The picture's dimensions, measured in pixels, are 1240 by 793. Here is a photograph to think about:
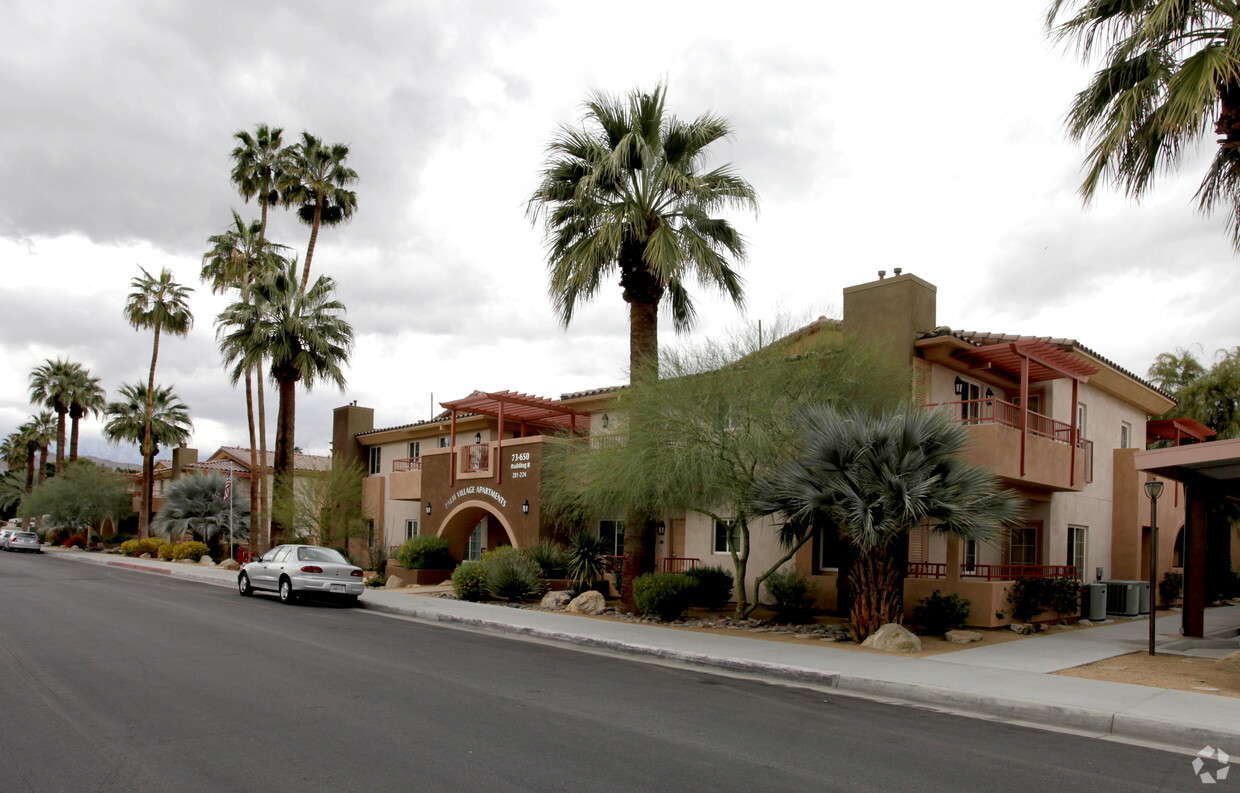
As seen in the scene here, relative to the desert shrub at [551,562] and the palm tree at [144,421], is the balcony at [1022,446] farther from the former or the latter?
the palm tree at [144,421]

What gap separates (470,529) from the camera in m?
28.4

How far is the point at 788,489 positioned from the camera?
14586 millimetres

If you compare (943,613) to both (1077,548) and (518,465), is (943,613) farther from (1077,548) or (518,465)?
(518,465)

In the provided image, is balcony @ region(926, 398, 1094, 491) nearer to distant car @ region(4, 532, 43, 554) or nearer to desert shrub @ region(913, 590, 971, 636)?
desert shrub @ region(913, 590, 971, 636)

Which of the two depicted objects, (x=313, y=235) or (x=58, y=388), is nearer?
(x=313, y=235)

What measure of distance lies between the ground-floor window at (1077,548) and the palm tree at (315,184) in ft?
90.3

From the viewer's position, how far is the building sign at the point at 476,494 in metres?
25.3

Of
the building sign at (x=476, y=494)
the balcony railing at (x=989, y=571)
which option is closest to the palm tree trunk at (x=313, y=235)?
the building sign at (x=476, y=494)

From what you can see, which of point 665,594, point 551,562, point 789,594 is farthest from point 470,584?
point 789,594

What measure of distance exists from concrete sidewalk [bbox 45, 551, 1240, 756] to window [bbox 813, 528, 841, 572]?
183 inches

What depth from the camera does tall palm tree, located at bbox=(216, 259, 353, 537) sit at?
104 feet

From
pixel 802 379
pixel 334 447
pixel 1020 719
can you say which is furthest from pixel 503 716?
pixel 334 447

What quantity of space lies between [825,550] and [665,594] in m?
4.30

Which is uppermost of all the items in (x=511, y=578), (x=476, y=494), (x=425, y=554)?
(x=476, y=494)
